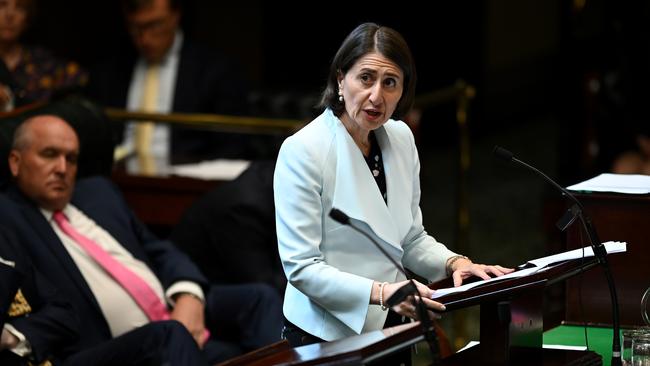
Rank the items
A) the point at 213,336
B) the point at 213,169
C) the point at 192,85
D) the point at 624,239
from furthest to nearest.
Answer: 1. the point at 192,85
2. the point at 213,169
3. the point at 213,336
4. the point at 624,239

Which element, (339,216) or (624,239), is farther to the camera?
(624,239)

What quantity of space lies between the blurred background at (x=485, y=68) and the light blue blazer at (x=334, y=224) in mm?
3053

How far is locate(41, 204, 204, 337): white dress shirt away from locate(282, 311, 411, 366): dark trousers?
146 centimetres

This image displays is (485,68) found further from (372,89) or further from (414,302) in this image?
(414,302)

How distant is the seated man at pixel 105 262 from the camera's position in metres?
4.34

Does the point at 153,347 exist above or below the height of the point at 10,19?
below

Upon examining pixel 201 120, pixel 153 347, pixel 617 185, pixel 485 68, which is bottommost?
pixel 153 347

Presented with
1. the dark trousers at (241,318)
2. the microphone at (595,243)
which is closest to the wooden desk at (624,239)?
the microphone at (595,243)

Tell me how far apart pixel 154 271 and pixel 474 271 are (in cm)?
190

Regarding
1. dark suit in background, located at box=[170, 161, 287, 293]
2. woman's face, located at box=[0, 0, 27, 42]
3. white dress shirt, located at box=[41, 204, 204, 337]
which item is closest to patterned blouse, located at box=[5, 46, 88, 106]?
woman's face, located at box=[0, 0, 27, 42]

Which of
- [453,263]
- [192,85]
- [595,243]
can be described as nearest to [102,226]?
[192,85]

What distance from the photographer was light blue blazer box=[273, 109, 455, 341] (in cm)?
288

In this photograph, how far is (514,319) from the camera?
2.97 m

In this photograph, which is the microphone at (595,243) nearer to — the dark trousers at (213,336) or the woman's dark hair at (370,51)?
the woman's dark hair at (370,51)
